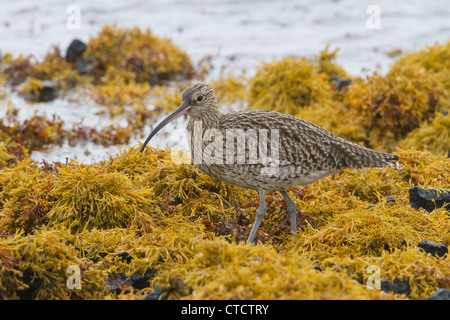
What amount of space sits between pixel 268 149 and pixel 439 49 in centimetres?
595

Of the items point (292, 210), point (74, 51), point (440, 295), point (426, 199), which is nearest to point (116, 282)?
point (292, 210)

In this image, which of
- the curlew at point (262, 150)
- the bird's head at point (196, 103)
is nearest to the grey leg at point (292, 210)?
the curlew at point (262, 150)

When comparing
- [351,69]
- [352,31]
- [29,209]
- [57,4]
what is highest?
[57,4]

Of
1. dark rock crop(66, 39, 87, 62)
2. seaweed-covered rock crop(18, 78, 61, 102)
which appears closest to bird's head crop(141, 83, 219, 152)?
seaweed-covered rock crop(18, 78, 61, 102)

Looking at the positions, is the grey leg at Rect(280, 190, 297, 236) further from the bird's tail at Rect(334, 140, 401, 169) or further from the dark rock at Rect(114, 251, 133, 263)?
the dark rock at Rect(114, 251, 133, 263)

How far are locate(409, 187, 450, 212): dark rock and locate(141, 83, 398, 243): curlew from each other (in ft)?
1.17

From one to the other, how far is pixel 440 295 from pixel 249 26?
1033cm

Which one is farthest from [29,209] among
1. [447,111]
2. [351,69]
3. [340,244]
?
[351,69]

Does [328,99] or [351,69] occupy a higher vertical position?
[351,69]

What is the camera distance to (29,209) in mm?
4742

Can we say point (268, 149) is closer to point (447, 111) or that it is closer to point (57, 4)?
point (447, 111)

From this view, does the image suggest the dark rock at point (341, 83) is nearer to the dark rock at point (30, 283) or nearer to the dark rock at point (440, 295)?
the dark rock at point (440, 295)
